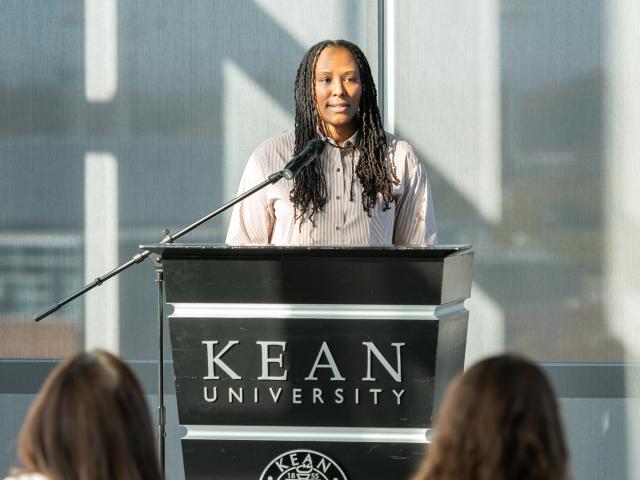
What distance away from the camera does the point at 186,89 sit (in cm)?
430

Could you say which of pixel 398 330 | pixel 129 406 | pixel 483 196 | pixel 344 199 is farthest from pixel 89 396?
pixel 483 196

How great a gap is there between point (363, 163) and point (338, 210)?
0.15m

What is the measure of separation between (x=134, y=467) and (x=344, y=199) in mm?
1686

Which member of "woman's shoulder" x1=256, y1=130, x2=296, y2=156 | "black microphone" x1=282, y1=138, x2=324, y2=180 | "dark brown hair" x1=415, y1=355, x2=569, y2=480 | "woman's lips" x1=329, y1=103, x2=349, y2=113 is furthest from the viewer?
"woman's shoulder" x1=256, y1=130, x2=296, y2=156

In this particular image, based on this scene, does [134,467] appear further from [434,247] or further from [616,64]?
[616,64]

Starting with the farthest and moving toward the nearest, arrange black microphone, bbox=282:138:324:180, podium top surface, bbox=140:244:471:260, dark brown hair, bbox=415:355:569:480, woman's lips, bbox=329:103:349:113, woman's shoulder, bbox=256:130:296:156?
woman's shoulder, bbox=256:130:296:156, woman's lips, bbox=329:103:349:113, black microphone, bbox=282:138:324:180, podium top surface, bbox=140:244:471:260, dark brown hair, bbox=415:355:569:480

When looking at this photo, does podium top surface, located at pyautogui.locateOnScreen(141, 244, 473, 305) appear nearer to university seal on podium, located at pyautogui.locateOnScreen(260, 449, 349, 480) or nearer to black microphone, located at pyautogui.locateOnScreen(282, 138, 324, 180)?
black microphone, located at pyautogui.locateOnScreen(282, 138, 324, 180)

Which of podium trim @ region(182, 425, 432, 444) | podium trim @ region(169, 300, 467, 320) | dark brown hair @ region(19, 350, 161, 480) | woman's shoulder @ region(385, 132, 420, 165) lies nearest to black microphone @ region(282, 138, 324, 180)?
podium trim @ region(169, 300, 467, 320)

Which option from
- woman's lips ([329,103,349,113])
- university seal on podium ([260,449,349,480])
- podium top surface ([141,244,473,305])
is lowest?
university seal on podium ([260,449,349,480])

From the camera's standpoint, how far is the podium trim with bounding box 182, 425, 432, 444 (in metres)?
2.44

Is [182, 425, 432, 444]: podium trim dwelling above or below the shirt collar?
below

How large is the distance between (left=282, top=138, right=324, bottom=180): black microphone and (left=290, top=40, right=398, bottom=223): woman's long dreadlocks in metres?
0.36

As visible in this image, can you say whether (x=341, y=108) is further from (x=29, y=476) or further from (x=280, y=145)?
(x=29, y=476)

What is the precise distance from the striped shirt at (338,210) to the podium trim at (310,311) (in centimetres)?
59
